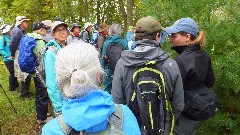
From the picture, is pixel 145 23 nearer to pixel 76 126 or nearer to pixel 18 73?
pixel 76 126

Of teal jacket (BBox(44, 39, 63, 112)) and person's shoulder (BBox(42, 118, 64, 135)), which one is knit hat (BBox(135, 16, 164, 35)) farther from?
teal jacket (BBox(44, 39, 63, 112))

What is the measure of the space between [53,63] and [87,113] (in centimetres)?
242

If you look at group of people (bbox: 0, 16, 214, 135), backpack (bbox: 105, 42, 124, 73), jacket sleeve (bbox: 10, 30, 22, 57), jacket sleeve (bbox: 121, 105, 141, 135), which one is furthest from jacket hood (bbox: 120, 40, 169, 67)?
jacket sleeve (bbox: 10, 30, 22, 57)

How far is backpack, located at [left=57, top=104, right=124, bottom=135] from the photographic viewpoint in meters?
1.57

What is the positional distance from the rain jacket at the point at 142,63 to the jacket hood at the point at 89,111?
1.09 m

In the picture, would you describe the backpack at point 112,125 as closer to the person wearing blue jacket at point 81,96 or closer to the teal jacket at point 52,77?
the person wearing blue jacket at point 81,96

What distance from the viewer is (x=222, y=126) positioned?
447 cm

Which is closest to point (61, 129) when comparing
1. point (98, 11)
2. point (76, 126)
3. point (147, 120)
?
point (76, 126)

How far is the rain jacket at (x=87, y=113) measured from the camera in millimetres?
1522

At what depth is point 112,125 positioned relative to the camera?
65.4 inches

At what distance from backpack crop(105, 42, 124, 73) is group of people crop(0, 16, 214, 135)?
1.44 m

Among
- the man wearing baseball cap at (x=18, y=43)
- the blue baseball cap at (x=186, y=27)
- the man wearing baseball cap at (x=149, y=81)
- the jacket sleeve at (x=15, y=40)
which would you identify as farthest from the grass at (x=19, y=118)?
the blue baseball cap at (x=186, y=27)

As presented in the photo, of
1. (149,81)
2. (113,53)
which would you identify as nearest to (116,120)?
(149,81)

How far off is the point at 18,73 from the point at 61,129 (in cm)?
605
